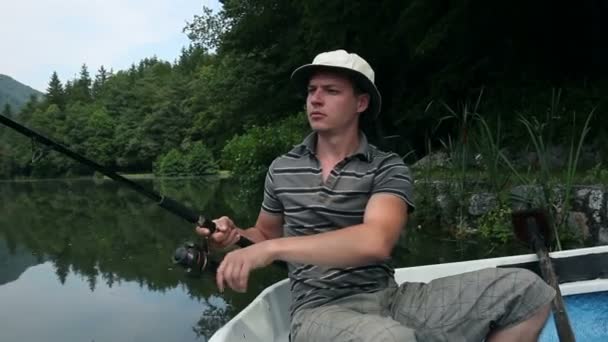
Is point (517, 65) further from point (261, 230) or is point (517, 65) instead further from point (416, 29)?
point (261, 230)

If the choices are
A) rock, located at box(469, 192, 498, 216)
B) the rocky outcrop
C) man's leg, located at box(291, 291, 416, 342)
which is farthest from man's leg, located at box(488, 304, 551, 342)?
rock, located at box(469, 192, 498, 216)

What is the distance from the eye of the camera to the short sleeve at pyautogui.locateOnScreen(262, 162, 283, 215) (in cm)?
205

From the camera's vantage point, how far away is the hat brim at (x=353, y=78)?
1934mm

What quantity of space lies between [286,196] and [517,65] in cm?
756

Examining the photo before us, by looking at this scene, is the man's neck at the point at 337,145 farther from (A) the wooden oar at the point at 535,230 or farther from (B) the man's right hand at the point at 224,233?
(A) the wooden oar at the point at 535,230

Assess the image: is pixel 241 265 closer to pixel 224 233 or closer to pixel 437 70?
pixel 224 233

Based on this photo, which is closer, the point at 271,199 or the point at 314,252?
the point at 314,252

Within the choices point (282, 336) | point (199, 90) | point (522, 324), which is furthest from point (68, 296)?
point (199, 90)

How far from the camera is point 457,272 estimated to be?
2.77m

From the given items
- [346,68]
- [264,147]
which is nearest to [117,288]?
[346,68]

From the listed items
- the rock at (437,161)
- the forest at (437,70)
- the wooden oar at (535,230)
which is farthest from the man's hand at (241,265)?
the rock at (437,161)

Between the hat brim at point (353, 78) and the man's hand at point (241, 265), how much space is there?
25.6 inches

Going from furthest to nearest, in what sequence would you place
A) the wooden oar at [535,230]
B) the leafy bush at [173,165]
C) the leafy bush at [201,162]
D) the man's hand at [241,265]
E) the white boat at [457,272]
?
1. the leafy bush at [173,165]
2. the leafy bush at [201,162]
3. the wooden oar at [535,230]
4. the white boat at [457,272]
5. the man's hand at [241,265]

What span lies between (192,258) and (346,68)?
2.38 feet
